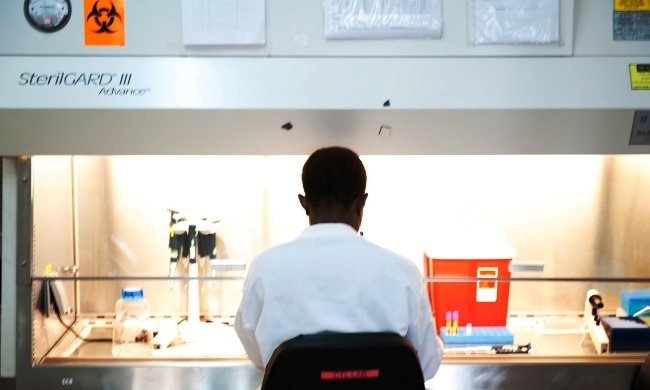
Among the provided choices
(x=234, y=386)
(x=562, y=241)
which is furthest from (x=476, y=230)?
(x=234, y=386)

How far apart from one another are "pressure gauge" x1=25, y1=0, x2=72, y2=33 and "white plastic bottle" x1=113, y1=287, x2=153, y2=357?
776mm

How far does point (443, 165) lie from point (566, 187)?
41cm

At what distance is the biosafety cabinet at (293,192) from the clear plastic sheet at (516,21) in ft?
0.18

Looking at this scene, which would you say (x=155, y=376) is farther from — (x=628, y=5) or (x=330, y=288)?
(x=628, y=5)

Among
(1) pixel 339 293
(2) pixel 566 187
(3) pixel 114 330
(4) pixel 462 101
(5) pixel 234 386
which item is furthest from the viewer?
(2) pixel 566 187

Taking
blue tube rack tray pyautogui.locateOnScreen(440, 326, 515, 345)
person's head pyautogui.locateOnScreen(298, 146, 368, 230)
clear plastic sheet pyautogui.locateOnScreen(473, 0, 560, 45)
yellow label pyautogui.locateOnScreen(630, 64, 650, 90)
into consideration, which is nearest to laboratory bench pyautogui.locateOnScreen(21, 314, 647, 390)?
blue tube rack tray pyautogui.locateOnScreen(440, 326, 515, 345)

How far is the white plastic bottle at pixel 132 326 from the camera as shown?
6.14ft

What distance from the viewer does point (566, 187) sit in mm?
2074

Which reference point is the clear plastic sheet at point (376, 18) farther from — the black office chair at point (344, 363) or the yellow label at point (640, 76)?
the black office chair at point (344, 363)

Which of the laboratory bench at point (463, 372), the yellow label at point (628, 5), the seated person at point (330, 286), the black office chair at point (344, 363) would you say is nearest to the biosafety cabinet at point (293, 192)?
the laboratory bench at point (463, 372)

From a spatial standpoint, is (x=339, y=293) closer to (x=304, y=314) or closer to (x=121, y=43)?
(x=304, y=314)

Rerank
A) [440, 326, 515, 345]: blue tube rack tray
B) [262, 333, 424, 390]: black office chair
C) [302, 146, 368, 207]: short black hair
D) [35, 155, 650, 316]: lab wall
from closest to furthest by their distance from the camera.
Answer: [262, 333, 424, 390]: black office chair < [302, 146, 368, 207]: short black hair < [440, 326, 515, 345]: blue tube rack tray < [35, 155, 650, 316]: lab wall

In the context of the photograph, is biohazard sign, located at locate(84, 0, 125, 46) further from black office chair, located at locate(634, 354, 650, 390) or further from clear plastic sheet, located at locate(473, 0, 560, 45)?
black office chair, located at locate(634, 354, 650, 390)

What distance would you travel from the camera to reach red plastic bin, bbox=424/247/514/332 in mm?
1873
